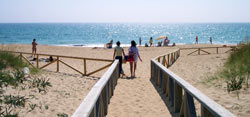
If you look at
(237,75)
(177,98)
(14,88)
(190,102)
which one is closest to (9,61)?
(14,88)

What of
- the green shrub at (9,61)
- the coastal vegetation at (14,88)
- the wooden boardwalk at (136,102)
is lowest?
the wooden boardwalk at (136,102)

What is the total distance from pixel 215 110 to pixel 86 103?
1.75m

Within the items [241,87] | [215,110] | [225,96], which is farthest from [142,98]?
[215,110]

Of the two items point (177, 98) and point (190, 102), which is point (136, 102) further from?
point (190, 102)

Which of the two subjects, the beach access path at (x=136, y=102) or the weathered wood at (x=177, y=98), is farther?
the beach access path at (x=136, y=102)

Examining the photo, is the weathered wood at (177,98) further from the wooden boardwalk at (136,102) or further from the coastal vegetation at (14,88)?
the coastal vegetation at (14,88)

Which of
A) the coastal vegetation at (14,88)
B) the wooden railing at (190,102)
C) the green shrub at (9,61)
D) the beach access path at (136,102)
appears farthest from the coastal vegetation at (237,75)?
the green shrub at (9,61)

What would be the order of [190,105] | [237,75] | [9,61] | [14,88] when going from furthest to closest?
[9,61], [237,75], [14,88], [190,105]

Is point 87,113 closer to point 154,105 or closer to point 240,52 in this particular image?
point 154,105

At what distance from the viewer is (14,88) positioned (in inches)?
293

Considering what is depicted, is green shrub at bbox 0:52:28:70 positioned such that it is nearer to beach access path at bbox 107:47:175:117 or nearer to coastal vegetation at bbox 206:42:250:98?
beach access path at bbox 107:47:175:117

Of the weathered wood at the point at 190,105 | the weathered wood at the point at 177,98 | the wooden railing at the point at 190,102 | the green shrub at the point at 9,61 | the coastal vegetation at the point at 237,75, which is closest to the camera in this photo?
the wooden railing at the point at 190,102

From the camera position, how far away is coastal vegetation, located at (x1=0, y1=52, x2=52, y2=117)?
5.89 meters

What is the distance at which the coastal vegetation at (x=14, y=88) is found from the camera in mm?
5886
